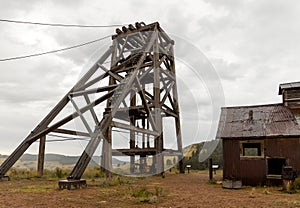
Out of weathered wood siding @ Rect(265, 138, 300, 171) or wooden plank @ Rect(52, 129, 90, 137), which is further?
wooden plank @ Rect(52, 129, 90, 137)

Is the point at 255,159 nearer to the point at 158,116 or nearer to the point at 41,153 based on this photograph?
the point at 158,116

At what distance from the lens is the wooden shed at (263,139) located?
14.4 metres

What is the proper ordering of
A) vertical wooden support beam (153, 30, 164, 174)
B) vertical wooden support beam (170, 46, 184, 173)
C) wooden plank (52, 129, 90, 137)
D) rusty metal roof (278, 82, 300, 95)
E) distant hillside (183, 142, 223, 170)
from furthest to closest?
distant hillside (183, 142, 223, 170)
vertical wooden support beam (170, 46, 184, 173)
vertical wooden support beam (153, 30, 164, 174)
wooden plank (52, 129, 90, 137)
rusty metal roof (278, 82, 300, 95)

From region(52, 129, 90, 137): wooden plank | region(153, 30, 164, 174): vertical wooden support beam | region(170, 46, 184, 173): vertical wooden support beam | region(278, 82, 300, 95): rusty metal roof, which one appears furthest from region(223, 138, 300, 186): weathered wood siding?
region(52, 129, 90, 137): wooden plank

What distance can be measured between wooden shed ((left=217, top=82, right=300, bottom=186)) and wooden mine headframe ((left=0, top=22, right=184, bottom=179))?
5326 millimetres

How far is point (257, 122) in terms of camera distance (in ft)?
53.1

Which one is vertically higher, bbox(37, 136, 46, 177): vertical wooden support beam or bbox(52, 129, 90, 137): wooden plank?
bbox(52, 129, 90, 137): wooden plank

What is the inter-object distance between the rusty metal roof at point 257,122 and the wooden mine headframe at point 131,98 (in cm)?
486

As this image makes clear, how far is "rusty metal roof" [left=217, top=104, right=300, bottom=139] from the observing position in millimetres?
14883

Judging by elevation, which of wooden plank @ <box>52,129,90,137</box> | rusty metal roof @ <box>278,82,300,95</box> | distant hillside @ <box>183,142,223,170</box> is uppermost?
rusty metal roof @ <box>278,82,300,95</box>

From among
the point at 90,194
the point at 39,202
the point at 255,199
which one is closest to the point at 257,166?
the point at 255,199

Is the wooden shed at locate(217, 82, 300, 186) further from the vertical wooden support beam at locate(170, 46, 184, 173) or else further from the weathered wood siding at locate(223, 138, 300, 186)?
the vertical wooden support beam at locate(170, 46, 184, 173)

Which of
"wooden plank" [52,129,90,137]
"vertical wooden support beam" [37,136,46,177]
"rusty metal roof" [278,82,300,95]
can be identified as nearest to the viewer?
"rusty metal roof" [278,82,300,95]

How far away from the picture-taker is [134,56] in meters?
21.4
